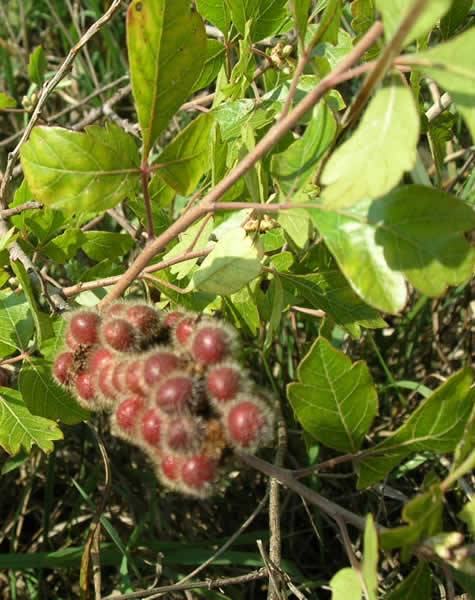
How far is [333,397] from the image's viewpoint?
62.6 inches

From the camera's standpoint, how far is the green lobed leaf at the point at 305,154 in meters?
1.45

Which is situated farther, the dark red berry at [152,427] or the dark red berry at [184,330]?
the dark red berry at [184,330]

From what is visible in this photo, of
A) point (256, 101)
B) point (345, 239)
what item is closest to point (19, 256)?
point (256, 101)

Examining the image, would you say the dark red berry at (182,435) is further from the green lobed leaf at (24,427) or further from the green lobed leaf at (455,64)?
the green lobed leaf at (24,427)

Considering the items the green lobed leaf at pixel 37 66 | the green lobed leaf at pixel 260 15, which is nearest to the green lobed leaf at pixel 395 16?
the green lobed leaf at pixel 260 15

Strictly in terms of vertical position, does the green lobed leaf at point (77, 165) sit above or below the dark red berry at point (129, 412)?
above

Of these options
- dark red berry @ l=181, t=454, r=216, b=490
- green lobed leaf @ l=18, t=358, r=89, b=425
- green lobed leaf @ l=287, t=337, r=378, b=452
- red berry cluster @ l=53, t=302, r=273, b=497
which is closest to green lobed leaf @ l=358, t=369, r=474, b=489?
green lobed leaf @ l=287, t=337, r=378, b=452

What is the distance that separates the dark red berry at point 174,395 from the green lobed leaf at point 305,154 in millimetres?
474

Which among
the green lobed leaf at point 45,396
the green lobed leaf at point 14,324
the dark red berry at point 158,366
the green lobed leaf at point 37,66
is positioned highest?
the green lobed leaf at point 37,66

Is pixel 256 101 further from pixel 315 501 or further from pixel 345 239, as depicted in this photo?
pixel 315 501

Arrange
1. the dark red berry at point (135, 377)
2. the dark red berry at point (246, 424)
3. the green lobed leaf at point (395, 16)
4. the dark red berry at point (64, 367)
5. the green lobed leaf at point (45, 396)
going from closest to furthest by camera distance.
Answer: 1. the green lobed leaf at point (395, 16)
2. the dark red berry at point (246, 424)
3. the dark red berry at point (135, 377)
4. the dark red berry at point (64, 367)
5. the green lobed leaf at point (45, 396)

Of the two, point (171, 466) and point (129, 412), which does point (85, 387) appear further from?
point (171, 466)

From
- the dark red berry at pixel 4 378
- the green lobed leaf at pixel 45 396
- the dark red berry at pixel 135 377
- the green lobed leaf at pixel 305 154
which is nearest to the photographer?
the dark red berry at pixel 135 377

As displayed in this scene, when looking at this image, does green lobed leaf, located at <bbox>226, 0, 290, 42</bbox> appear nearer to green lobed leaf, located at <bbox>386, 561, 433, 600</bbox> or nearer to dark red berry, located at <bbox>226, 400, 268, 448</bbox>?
dark red berry, located at <bbox>226, 400, 268, 448</bbox>
